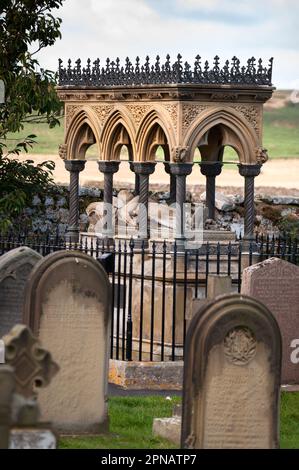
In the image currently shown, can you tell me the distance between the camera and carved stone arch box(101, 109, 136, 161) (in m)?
22.7

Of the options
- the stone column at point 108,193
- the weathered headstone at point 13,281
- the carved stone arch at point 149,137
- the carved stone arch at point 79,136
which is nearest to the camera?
the weathered headstone at point 13,281

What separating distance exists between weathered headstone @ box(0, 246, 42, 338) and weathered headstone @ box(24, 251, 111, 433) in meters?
2.27

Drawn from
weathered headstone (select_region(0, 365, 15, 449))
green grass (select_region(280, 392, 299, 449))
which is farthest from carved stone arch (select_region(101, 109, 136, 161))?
weathered headstone (select_region(0, 365, 15, 449))

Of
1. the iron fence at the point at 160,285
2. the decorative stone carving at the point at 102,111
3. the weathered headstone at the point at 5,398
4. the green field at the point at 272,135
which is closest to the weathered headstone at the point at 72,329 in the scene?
the weathered headstone at the point at 5,398

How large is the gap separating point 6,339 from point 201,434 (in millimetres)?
2334

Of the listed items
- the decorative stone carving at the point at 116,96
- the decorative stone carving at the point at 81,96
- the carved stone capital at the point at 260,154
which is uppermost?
the decorative stone carving at the point at 81,96

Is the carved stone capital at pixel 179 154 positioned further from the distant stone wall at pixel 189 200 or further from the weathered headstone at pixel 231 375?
the weathered headstone at pixel 231 375

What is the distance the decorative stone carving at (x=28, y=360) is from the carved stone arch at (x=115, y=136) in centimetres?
1163

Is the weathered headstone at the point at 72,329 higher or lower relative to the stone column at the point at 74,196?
lower

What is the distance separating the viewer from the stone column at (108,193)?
23.0 meters

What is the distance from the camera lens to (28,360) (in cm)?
1103

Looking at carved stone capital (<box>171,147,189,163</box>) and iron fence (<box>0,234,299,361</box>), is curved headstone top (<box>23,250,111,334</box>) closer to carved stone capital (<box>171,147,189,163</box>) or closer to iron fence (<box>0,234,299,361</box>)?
iron fence (<box>0,234,299,361</box>)

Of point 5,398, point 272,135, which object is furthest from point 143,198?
point 272,135

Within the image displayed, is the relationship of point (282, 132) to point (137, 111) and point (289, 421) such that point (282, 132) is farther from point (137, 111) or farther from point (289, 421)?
point (289, 421)
